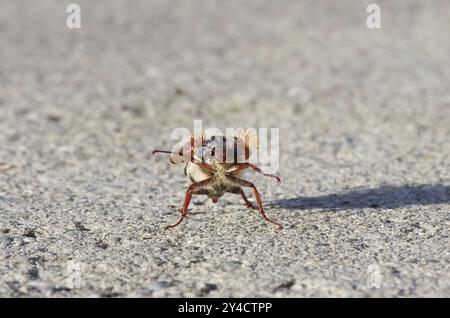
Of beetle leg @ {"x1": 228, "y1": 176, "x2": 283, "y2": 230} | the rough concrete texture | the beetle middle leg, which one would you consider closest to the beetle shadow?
the rough concrete texture

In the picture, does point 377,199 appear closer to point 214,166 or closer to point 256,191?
point 256,191

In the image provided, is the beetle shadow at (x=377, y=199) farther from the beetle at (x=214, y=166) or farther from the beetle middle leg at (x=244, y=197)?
the beetle at (x=214, y=166)

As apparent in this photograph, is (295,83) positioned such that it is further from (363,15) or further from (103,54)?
(363,15)

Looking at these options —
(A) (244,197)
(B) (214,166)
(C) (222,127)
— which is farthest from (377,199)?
(C) (222,127)

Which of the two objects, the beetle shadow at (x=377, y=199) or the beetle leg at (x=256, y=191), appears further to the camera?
the beetle shadow at (x=377, y=199)

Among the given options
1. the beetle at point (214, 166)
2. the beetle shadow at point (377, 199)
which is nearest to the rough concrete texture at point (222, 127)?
the beetle shadow at point (377, 199)

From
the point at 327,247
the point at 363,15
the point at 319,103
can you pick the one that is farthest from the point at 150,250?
the point at 363,15
